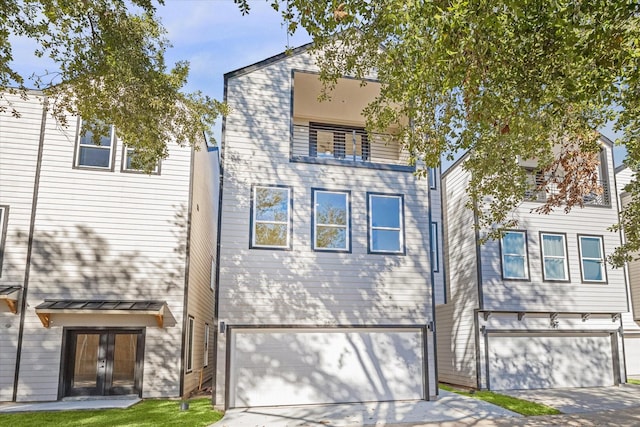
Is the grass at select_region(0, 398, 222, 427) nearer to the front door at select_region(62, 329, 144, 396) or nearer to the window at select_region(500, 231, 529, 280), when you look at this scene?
the front door at select_region(62, 329, 144, 396)

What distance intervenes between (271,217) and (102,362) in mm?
5463

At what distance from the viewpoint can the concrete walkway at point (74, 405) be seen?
420 inches

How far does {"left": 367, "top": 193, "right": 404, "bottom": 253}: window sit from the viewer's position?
42.4 feet

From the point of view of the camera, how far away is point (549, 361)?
15.1 metres

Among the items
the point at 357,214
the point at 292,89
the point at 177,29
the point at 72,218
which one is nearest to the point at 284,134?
the point at 292,89

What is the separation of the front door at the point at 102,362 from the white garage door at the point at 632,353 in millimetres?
16566

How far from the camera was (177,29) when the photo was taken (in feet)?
33.5

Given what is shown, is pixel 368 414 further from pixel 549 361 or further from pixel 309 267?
pixel 549 361

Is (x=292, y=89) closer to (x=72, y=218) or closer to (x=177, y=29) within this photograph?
(x=177, y=29)

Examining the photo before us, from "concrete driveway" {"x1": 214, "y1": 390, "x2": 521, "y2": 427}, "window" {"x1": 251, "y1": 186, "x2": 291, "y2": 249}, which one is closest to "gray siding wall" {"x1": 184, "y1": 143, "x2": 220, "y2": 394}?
"window" {"x1": 251, "y1": 186, "x2": 291, "y2": 249}

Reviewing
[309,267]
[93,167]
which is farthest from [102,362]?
[309,267]

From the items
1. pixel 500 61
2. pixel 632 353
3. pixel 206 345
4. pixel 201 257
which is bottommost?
pixel 632 353

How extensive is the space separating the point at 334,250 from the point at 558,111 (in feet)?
20.2

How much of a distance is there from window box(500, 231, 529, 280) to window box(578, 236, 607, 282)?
6.83 feet
